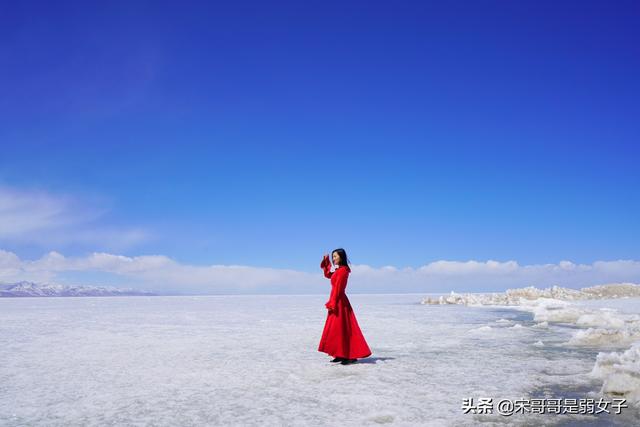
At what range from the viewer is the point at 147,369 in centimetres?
756

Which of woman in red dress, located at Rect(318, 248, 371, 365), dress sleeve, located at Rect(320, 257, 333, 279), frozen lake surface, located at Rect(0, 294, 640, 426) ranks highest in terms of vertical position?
dress sleeve, located at Rect(320, 257, 333, 279)

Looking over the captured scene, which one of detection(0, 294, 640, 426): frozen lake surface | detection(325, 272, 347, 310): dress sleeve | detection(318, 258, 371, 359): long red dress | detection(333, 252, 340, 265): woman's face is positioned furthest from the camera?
detection(333, 252, 340, 265): woman's face

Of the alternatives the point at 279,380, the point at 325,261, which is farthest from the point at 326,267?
the point at 279,380

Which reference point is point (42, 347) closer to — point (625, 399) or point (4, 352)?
point (4, 352)

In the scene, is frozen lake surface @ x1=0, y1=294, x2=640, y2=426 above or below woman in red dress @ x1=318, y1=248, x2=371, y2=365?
below

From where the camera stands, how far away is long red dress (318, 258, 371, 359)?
7.71 meters

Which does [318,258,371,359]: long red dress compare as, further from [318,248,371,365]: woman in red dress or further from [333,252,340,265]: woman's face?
[333,252,340,265]: woman's face

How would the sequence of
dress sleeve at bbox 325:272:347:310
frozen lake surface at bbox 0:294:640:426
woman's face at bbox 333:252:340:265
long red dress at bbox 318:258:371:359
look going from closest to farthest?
frozen lake surface at bbox 0:294:640:426, long red dress at bbox 318:258:371:359, dress sleeve at bbox 325:272:347:310, woman's face at bbox 333:252:340:265

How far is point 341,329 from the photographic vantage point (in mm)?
7812

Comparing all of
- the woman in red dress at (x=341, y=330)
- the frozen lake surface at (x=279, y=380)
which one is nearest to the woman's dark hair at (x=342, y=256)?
the woman in red dress at (x=341, y=330)

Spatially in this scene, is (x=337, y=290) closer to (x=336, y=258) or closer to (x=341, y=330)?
(x=336, y=258)

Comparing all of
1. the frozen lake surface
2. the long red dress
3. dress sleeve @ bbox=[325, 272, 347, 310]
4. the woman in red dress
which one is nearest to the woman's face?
the woman in red dress

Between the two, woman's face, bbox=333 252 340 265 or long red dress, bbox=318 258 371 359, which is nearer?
long red dress, bbox=318 258 371 359

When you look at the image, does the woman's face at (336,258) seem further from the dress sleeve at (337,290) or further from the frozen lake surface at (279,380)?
the frozen lake surface at (279,380)
